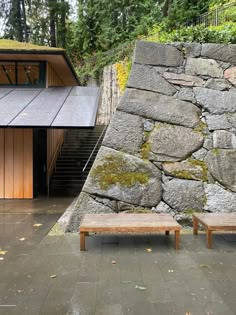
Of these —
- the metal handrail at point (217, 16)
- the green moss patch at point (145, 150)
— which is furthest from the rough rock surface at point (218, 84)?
the metal handrail at point (217, 16)

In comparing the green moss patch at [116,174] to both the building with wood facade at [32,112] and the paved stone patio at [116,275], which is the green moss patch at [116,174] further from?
the building with wood facade at [32,112]

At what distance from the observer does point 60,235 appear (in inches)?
198

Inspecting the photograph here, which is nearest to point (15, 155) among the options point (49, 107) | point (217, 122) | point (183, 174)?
point (49, 107)

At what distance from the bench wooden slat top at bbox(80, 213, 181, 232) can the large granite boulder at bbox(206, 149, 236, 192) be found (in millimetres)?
1435

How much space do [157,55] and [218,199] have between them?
2.92m

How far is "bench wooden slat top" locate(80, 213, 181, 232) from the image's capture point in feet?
13.4

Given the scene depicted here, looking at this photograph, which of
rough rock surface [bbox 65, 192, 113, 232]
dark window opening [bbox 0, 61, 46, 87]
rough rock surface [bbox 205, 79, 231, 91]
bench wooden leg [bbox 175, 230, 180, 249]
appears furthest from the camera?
dark window opening [bbox 0, 61, 46, 87]

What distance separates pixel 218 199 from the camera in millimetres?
5387

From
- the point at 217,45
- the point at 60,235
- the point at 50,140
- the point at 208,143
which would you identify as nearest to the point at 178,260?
the point at 60,235

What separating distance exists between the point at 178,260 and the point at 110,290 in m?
1.22

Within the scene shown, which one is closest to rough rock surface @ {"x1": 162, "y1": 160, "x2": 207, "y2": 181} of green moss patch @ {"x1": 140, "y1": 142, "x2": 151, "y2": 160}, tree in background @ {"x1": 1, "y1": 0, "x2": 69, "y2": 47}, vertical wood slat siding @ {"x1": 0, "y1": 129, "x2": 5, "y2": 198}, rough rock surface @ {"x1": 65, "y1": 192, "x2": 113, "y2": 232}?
green moss patch @ {"x1": 140, "y1": 142, "x2": 151, "y2": 160}

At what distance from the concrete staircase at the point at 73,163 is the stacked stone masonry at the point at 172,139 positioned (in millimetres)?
4696

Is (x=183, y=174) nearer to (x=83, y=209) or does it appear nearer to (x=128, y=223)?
(x=128, y=223)

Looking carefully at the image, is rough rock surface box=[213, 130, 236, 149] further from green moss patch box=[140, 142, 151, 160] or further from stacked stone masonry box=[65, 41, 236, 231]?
green moss patch box=[140, 142, 151, 160]
